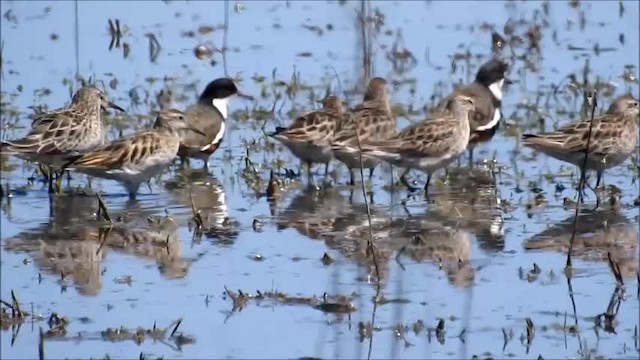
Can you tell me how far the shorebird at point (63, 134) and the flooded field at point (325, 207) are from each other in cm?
32

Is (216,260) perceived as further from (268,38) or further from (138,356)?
(268,38)

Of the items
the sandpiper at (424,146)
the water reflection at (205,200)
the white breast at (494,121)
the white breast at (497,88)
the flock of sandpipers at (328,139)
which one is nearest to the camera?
the water reflection at (205,200)

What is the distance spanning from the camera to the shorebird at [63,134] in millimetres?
15328

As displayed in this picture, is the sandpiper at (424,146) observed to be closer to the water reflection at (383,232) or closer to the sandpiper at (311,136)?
the sandpiper at (311,136)

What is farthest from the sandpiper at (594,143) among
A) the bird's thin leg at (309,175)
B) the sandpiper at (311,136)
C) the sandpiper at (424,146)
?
the bird's thin leg at (309,175)

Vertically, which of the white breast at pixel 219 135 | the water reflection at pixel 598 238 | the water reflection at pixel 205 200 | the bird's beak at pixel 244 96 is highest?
the bird's beak at pixel 244 96

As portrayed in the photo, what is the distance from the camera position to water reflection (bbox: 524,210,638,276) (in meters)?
13.0

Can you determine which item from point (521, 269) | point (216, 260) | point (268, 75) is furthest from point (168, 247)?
point (268, 75)

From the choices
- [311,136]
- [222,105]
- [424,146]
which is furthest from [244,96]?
[424,146]

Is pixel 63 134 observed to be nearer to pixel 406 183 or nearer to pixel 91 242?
pixel 91 242

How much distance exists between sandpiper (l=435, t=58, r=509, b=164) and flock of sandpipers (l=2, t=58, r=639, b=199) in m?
0.07

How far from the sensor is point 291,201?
49.4 feet

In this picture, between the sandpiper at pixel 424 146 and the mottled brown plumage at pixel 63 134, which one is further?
the sandpiper at pixel 424 146

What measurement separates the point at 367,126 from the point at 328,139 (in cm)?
61
